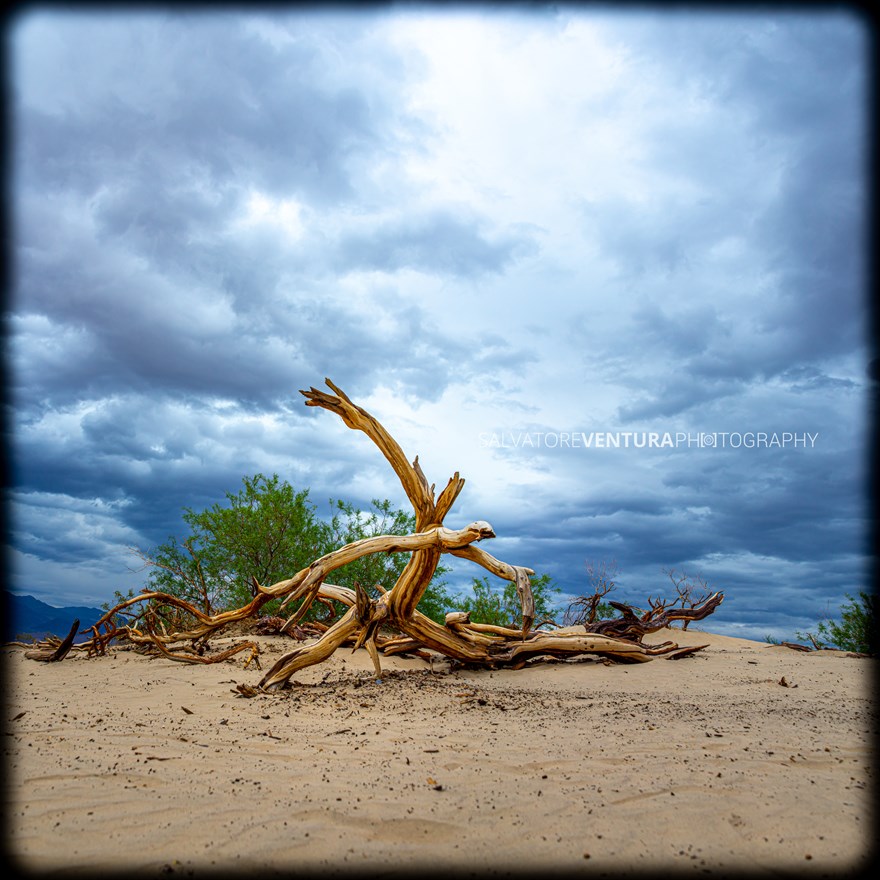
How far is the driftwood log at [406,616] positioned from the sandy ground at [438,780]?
0.79m

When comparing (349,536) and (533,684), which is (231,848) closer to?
(533,684)

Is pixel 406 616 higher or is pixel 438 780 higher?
pixel 406 616

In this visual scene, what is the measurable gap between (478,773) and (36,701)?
5281mm

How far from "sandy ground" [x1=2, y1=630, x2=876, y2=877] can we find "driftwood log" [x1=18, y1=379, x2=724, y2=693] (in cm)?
79

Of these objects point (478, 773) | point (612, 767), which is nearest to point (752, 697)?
point (612, 767)

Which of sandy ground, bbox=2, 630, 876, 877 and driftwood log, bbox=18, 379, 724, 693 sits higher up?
driftwood log, bbox=18, 379, 724, 693

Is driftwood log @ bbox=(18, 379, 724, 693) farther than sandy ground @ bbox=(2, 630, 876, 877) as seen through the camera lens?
Yes

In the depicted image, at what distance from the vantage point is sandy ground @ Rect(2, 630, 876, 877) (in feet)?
10.0

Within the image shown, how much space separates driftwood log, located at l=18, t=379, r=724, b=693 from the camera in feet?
23.8

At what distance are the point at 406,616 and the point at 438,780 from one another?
14.4 feet

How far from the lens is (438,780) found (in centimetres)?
408

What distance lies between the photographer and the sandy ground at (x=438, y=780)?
3053mm

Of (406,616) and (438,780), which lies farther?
(406,616)

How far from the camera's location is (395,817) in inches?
135
